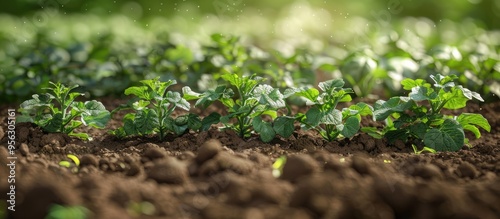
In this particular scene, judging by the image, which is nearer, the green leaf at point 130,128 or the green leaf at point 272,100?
the green leaf at point 272,100

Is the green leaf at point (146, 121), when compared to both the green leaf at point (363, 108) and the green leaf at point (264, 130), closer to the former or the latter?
the green leaf at point (264, 130)

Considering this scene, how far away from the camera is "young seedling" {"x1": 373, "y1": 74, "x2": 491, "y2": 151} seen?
3.10 metres

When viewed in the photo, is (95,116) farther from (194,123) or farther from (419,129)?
(419,129)

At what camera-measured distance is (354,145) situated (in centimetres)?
320

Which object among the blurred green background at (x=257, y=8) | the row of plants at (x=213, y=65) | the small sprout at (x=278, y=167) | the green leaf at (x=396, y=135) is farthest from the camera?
the blurred green background at (x=257, y=8)

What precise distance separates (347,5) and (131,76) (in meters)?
4.91

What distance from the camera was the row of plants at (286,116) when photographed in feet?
10.2

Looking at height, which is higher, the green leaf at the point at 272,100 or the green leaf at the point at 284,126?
the green leaf at the point at 272,100

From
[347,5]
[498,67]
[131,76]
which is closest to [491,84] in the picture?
[498,67]

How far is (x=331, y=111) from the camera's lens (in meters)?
3.13

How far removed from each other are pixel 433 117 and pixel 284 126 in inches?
29.0

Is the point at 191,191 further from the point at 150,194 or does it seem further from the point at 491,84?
the point at 491,84

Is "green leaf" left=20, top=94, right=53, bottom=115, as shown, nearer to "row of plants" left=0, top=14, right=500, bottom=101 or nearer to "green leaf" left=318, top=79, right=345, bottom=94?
"row of plants" left=0, top=14, right=500, bottom=101

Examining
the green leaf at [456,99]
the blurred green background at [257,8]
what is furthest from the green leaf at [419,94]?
the blurred green background at [257,8]
